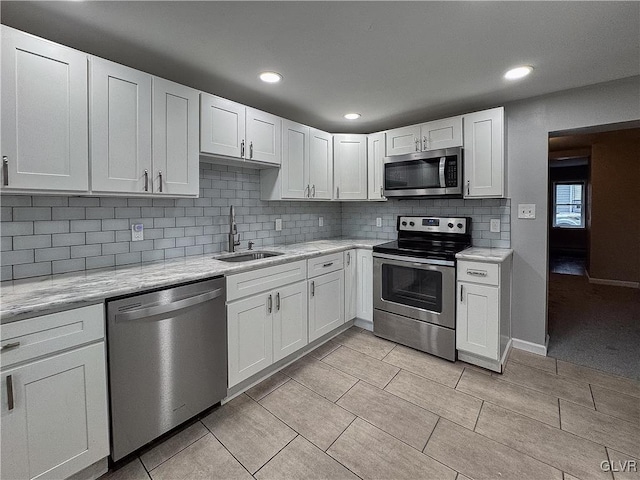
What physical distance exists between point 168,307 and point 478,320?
233cm

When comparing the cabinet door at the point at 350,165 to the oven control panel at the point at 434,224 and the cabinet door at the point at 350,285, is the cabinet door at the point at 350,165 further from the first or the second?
the cabinet door at the point at 350,285

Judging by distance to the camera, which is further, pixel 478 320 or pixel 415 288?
pixel 415 288

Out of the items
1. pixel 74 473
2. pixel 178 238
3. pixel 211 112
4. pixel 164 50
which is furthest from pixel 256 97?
pixel 74 473

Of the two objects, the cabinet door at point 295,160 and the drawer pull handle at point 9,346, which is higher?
the cabinet door at point 295,160

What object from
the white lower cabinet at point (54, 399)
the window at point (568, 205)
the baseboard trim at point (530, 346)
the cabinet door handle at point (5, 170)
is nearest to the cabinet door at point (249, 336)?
the white lower cabinet at point (54, 399)

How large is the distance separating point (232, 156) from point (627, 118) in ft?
10.3

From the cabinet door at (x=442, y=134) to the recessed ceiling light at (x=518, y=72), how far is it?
→ 0.56m

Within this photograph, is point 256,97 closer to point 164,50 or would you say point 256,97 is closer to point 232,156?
point 232,156

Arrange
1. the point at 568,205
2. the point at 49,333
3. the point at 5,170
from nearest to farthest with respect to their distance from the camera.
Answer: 1. the point at 49,333
2. the point at 5,170
3. the point at 568,205

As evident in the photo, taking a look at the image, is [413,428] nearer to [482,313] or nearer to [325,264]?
[482,313]

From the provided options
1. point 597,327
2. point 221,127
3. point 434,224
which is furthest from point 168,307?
point 597,327

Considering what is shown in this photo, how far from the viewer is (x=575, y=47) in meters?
1.89

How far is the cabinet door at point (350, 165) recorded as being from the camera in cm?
351

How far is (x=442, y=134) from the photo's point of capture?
9.61 feet
